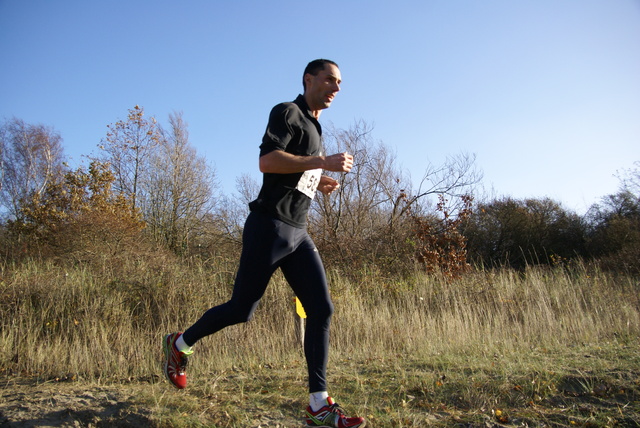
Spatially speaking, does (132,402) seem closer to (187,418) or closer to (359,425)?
(187,418)

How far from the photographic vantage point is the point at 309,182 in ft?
8.40

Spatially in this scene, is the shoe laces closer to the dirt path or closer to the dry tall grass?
the dirt path

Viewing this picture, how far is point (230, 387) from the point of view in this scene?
3141 millimetres

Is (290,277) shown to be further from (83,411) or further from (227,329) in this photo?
→ (227,329)

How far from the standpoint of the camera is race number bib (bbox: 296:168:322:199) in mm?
2501

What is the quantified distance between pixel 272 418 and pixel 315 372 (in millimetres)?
463

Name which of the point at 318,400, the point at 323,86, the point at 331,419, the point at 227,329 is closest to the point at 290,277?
the point at 318,400

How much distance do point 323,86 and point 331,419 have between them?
1.86m

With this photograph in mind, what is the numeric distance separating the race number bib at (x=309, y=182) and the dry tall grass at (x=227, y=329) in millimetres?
2135

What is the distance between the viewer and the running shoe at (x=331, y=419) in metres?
2.15

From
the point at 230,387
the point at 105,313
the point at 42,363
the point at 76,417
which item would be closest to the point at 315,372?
the point at 230,387

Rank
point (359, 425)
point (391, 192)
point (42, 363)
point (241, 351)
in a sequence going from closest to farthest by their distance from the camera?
point (359, 425) < point (42, 363) < point (241, 351) < point (391, 192)

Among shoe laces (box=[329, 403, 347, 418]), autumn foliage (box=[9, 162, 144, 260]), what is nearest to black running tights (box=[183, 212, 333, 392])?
shoe laces (box=[329, 403, 347, 418])

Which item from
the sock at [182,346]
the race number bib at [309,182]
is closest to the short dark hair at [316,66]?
the race number bib at [309,182]
